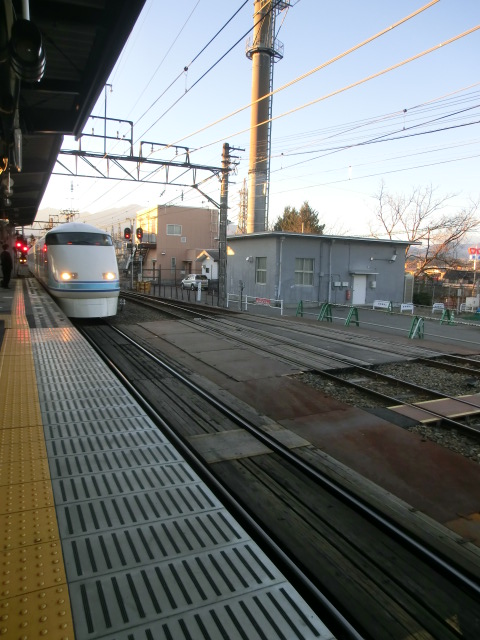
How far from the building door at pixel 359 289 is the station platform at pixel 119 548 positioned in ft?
75.9

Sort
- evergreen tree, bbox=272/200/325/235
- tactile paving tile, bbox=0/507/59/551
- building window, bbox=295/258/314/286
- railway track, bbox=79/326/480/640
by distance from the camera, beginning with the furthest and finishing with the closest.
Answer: evergreen tree, bbox=272/200/325/235, building window, bbox=295/258/314/286, railway track, bbox=79/326/480/640, tactile paving tile, bbox=0/507/59/551

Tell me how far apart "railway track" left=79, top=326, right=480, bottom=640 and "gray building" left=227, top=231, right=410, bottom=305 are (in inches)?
745

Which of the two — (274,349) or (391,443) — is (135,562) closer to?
(391,443)

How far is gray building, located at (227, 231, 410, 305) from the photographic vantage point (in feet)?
77.8

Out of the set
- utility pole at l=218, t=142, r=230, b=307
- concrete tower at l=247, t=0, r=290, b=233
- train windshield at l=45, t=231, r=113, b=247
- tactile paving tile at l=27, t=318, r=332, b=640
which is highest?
concrete tower at l=247, t=0, r=290, b=233

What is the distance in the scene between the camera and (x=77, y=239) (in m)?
13.0

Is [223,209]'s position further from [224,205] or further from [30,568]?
[30,568]

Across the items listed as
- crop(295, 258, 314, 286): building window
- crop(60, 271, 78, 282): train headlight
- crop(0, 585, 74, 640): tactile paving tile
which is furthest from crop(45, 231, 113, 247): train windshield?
crop(295, 258, 314, 286): building window

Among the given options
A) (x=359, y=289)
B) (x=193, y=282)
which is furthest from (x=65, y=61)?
(x=193, y=282)

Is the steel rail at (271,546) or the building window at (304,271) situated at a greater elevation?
the building window at (304,271)

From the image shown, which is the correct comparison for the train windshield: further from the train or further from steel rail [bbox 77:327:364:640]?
steel rail [bbox 77:327:364:640]

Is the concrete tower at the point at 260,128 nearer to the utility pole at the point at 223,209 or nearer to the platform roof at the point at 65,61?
the utility pole at the point at 223,209

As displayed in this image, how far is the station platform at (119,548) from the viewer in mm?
1873

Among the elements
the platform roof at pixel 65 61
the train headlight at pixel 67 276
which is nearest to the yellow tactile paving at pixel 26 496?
the platform roof at pixel 65 61
